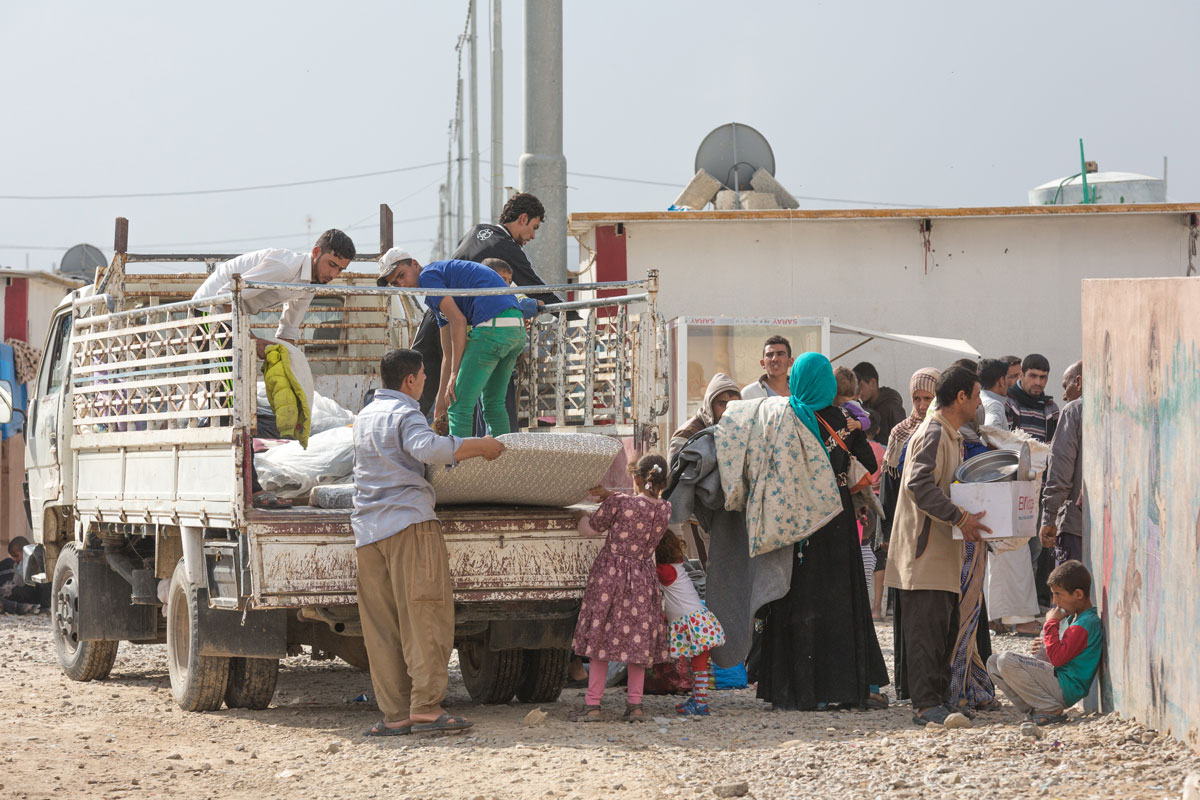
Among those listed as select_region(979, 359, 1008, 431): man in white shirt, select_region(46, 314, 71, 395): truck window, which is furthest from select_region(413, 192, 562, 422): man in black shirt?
select_region(979, 359, 1008, 431): man in white shirt

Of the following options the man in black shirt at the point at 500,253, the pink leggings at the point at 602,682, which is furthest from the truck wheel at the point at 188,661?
the pink leggings at the point at 602,682

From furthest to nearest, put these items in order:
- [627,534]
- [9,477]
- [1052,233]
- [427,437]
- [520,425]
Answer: [9,477]
[1052,233]
[520,425]
[627,534]
[427,437]

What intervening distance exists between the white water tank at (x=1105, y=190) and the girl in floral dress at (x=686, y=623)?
39.6ft

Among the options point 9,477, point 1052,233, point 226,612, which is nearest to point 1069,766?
point 226,612

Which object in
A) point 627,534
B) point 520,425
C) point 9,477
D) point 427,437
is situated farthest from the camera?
point 9,477

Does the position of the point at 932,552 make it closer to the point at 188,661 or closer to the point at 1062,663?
the point at 1062,663

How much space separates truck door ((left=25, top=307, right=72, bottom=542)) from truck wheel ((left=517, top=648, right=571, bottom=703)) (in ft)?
10.2

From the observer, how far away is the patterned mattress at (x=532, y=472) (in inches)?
250

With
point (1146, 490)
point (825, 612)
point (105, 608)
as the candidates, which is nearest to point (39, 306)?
point (105, 608)

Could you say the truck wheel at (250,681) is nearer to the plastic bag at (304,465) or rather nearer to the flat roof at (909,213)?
the plastic bag at (304,465)

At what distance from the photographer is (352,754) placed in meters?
5.96

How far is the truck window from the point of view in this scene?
9031mm

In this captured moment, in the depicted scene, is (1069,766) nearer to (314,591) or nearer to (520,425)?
(314,591)

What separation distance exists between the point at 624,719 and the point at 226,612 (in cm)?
189
